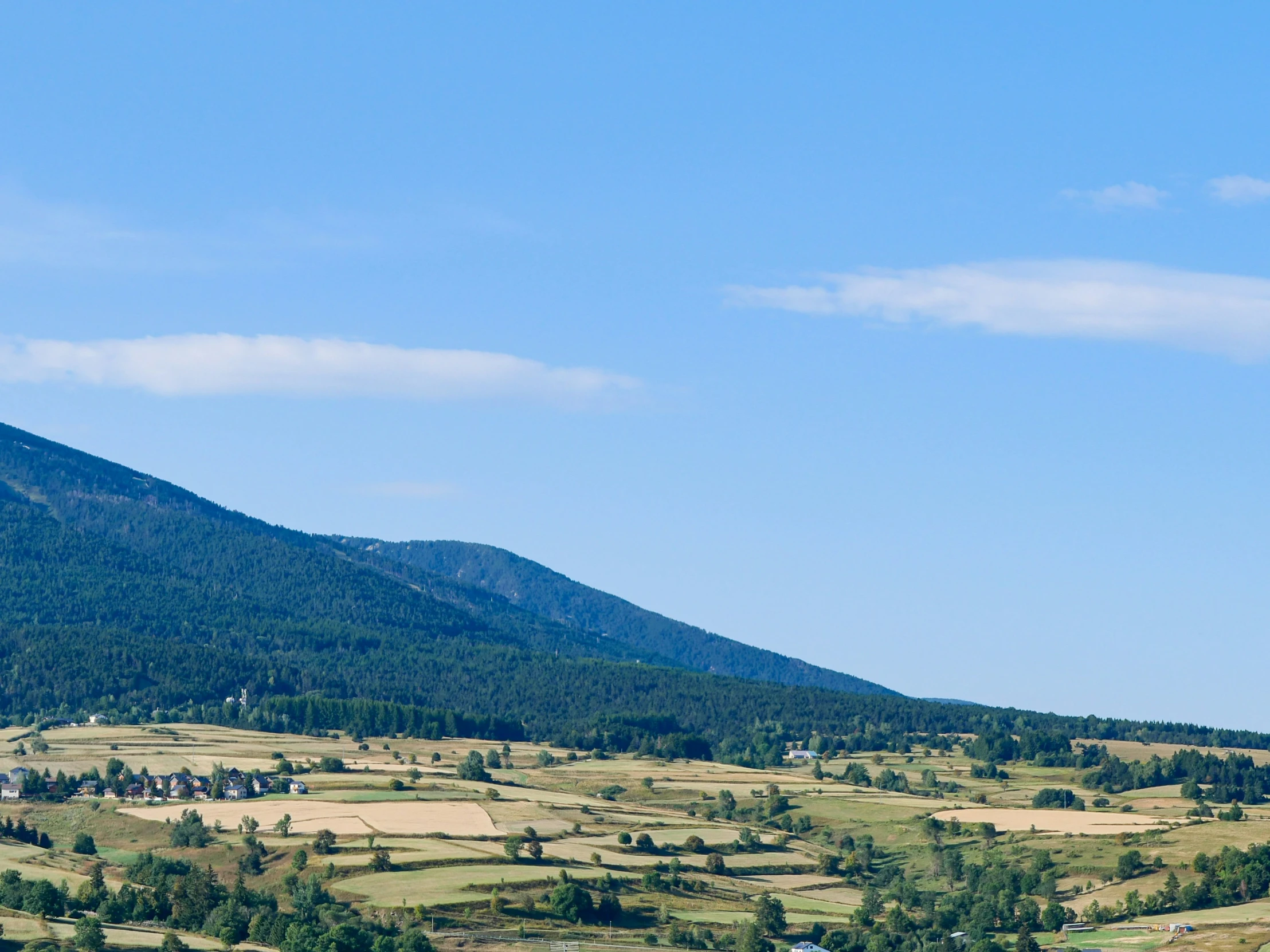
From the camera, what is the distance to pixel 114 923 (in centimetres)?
14862

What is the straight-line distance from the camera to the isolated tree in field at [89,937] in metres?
131

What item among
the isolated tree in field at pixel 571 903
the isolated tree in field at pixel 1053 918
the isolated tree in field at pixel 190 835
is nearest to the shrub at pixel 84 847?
the isolated tree in field at pixel 190 835

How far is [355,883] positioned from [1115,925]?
236 ft

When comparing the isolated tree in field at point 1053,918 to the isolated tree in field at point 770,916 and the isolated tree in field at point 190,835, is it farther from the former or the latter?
the isolated tree in field at point 190,835

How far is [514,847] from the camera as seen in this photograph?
602 feet

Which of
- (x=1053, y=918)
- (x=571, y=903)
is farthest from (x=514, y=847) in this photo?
(x=1053, y=918)

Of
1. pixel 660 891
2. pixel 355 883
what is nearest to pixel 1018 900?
pixel 660 891

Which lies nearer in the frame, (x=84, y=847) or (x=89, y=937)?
(x=89, y=937)

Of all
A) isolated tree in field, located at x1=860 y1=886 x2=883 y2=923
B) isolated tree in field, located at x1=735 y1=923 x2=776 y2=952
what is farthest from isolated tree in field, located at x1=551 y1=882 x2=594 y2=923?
isolated tree in field, located at x1=860 y1=886 x2=883 y2=923

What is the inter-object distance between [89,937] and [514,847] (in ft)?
192

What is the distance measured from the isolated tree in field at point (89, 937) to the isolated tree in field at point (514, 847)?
53.7m

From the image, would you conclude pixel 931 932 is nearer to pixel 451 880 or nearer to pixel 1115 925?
pixel 1115 925

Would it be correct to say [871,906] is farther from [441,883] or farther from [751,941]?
[441,883]

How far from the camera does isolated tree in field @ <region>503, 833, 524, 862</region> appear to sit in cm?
18162
